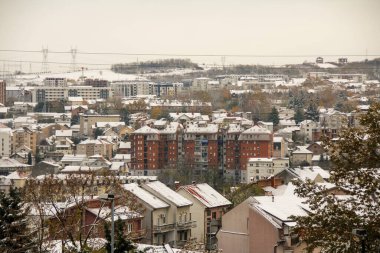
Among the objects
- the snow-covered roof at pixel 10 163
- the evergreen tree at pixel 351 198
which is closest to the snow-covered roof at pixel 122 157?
the snow-covered roof at pixel 10 163

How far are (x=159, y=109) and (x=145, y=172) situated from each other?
1160 inches

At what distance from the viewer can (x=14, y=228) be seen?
12867 millimetres

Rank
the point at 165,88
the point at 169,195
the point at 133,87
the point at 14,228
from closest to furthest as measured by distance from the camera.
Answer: the point at 14,228, the point at 169,195, the point at 165,88, the point at 133,87

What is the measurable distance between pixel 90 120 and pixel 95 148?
43.3 ft

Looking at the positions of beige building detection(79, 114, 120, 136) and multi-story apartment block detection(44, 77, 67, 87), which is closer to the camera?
beige building detection(79, 114, 120, 136)

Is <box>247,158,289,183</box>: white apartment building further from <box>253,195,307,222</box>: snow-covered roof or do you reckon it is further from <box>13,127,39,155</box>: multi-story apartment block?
<box>253,195,307,222</box>: snow-covered roof

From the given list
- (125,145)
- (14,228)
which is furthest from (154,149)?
(14,228)

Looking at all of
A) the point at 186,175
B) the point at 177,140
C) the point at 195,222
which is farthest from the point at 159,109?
the point at 195,222

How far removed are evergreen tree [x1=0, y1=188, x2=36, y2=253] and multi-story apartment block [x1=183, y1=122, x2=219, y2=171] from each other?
41.7m

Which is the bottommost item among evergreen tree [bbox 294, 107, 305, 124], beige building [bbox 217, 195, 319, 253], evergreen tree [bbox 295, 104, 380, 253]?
evergreen tree [bbox 294, 107, 305, 124]

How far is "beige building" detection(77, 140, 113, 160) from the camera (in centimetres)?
6556

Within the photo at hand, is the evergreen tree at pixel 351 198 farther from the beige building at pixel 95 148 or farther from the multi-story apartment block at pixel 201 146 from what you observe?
the beige building at pixel 95 148

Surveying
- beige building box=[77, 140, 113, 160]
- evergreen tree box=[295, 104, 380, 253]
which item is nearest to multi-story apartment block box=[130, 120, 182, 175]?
beige building box=[77, 140, 113, 160]

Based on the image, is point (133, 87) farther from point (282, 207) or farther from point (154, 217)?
point (282, 207)
